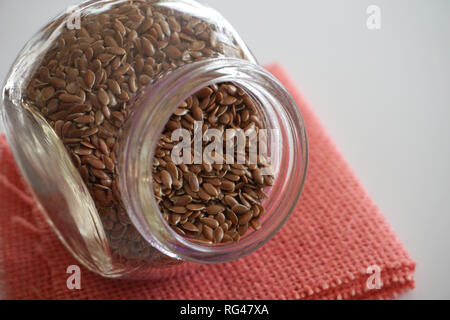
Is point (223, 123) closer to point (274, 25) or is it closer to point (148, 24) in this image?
point (148, 24)

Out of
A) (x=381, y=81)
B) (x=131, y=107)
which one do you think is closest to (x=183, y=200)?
(x=131, y=107)

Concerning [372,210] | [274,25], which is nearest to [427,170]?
[372,210]

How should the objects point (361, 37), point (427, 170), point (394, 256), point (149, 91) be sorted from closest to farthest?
point (149, 91) < point (394, 256) < point (427, 170) < point (361, 37)

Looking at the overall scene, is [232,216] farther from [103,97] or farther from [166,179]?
[103,97]

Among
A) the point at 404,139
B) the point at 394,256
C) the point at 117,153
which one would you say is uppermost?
the point at 117,153

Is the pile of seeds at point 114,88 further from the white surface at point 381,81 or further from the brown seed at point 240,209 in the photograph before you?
the white surface at point 381,81

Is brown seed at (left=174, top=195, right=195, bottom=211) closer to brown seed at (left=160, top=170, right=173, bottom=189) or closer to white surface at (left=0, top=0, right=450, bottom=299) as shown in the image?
brown seed at (left=160, top=170, right=173, bottom=189)

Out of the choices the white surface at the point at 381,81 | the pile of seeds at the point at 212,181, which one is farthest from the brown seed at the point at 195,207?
the white surface at the point at 381,81
